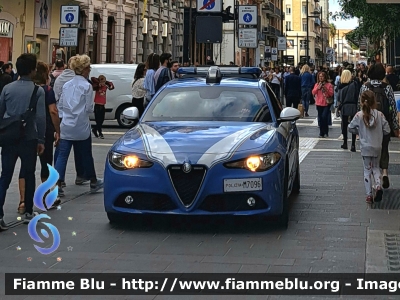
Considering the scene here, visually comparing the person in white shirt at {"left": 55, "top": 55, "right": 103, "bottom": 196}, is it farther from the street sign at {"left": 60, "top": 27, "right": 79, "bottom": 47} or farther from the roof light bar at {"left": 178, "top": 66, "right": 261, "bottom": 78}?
the street sign at {"left": 60, "top": 27, "right": 79, "bottom": 47}

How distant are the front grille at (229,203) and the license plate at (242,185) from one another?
0.08 metres

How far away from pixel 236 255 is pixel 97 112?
1417 centimetres

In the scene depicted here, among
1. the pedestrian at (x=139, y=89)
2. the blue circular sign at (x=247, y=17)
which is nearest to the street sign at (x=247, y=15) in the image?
the blue circular sign at (x=247, y=17)

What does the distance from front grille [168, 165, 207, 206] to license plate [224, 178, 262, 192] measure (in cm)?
27

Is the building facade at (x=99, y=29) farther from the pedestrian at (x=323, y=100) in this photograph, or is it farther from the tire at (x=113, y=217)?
the tire at (x=113, y=217)

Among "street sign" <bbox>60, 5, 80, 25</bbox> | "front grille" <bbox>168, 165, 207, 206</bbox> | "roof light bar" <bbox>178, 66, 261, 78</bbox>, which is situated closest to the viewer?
"front grille" <bbox>168, 165, 207, 206</bbox>

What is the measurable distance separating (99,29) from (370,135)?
108ft

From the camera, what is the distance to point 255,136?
899 centimetres

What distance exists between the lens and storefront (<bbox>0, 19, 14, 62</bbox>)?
107 feet

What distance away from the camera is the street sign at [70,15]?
81.9ft

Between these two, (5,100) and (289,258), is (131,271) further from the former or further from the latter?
(5,100)

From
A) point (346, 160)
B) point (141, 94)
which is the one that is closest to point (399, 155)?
point (346, 160)

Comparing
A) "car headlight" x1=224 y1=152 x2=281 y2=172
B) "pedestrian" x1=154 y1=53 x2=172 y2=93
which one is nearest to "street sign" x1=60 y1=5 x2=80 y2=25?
"pedestrian" x1=154 y1=53 x2=172 y2=93

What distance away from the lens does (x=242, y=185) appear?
8461mm
